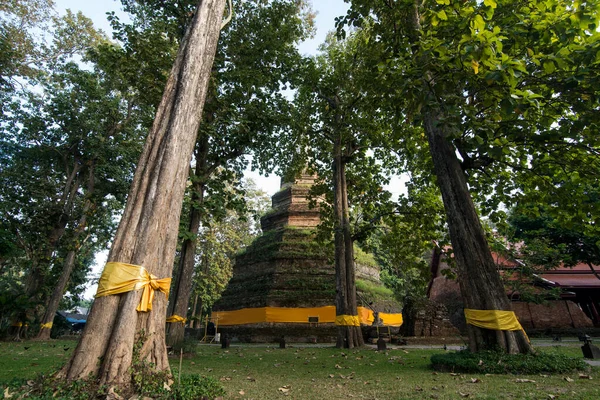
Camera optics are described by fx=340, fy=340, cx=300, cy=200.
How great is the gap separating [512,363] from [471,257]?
5.06 feet

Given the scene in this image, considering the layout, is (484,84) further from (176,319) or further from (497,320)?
(176,319)

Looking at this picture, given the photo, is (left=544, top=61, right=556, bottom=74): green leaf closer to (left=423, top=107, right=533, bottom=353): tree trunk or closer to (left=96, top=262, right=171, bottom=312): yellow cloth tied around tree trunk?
(left=423, top=107, right=533, bottom=353): tree trunk

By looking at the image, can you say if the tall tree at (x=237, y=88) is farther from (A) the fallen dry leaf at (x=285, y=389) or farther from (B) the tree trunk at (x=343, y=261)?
(A) the fallen dry leaf at (x=285, y=389)

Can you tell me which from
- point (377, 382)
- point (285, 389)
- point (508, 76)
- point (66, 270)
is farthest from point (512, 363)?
point (66, 270)

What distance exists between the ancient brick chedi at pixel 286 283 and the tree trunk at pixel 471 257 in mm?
6230

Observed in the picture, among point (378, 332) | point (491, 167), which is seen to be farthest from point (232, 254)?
point (491, 167)

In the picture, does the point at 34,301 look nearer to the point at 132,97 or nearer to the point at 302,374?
the point at 132,97

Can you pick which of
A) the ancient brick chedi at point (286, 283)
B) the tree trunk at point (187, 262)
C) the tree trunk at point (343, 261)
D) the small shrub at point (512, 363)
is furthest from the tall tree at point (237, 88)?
the small shrub at point (512, 363)

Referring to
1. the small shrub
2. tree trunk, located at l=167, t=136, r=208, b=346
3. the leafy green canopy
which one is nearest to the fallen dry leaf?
the small shrub

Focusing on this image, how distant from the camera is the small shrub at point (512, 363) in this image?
4590mm

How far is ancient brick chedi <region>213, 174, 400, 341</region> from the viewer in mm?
13406

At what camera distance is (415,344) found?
11789 millimetres

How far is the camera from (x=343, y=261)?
417 inches

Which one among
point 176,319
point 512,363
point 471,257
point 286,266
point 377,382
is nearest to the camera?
point 377,382
